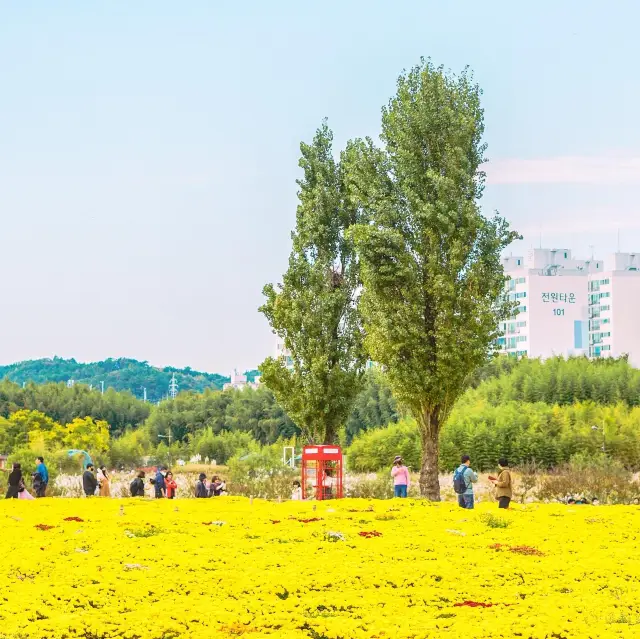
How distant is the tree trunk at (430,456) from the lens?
3444cm

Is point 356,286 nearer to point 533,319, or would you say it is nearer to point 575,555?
point 575,555

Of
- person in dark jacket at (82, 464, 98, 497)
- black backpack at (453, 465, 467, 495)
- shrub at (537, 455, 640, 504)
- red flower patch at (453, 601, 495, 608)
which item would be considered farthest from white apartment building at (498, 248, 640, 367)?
red flower patch at (453, 601, 495, 608)

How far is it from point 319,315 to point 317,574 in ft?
79.0

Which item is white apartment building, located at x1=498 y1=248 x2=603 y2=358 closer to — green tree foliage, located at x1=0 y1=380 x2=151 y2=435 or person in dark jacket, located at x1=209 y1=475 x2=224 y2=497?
green tree foliage, located at x1=0 y1=380 x2=151 y2=435

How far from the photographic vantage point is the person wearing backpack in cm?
2623

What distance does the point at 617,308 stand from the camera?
6314 inches

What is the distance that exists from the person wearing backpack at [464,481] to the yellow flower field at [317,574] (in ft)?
4.29

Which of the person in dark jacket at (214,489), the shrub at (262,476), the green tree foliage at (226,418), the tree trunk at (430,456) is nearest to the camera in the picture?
the tree trunk at (430,456)

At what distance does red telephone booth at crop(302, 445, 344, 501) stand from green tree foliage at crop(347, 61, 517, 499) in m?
2.94

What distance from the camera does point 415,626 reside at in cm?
1267

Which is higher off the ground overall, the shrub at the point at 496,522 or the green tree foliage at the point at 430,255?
the green tree foliage at the point at 430,255

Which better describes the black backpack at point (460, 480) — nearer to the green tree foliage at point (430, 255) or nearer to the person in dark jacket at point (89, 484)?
the green tree foliage at point (430, 255)

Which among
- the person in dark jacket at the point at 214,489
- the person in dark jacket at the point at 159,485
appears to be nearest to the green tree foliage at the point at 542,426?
the person in dark jacket at the point at 214,489

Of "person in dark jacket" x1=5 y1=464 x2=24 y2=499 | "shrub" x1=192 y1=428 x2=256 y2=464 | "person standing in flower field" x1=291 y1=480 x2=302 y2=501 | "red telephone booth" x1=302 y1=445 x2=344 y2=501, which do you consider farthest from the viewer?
"shrub" x1=192 y1=428 x2=256 y2=464
